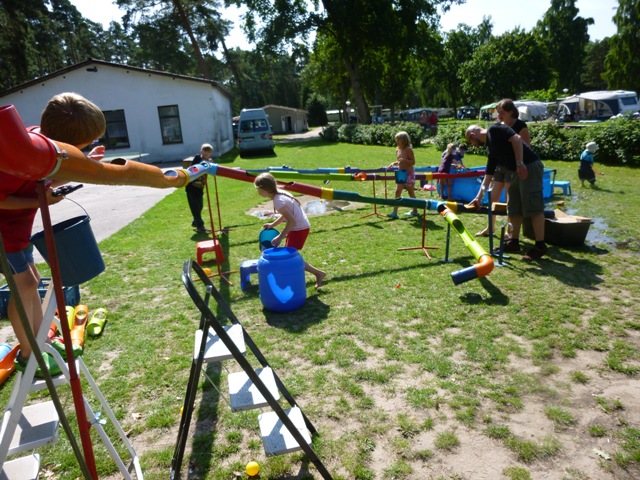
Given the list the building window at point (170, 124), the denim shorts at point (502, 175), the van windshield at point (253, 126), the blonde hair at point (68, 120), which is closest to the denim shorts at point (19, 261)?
the blonde hair at point (68, 120)

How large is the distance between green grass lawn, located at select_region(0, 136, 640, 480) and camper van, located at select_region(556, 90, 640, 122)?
4119 centimetres

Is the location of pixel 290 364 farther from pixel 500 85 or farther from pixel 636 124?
pixel 500 85

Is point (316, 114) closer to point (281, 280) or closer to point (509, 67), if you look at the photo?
point (509, 67)

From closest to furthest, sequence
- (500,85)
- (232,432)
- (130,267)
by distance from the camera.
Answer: (232,432), (130,267), (500,85)

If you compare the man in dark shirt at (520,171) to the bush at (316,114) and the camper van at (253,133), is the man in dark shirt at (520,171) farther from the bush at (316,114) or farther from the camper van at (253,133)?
the bush at (316,114)

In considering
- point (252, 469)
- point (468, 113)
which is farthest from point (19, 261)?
point (468, 113)

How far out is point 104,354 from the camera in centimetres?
432

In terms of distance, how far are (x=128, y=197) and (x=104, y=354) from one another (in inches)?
459

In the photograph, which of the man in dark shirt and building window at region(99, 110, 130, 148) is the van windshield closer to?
building window at region(99, 110, 130, 148)

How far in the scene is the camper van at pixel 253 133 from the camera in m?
25.9

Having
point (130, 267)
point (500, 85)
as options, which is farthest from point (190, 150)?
→ point (500, 85)

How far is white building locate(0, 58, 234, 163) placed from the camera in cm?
2411

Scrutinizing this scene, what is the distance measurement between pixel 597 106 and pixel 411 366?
47653 mm

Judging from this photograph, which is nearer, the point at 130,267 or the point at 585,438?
the point at 585,438
